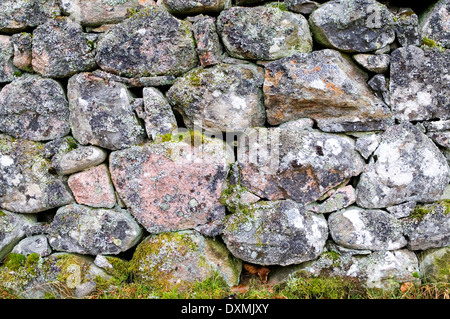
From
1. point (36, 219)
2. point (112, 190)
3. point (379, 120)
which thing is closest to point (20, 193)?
point (36, 219)

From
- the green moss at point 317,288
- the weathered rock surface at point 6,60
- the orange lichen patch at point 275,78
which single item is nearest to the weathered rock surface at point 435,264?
the green moss at point 317,288

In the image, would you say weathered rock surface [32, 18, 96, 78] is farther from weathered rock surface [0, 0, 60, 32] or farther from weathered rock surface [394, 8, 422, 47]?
weathered rock surface [394, 8, 422, 47]

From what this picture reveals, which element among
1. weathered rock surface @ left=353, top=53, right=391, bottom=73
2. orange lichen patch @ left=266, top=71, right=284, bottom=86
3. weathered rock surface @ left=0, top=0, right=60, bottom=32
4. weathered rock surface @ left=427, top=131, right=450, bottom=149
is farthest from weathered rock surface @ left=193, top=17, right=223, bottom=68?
weathered rock surface @ left=427, top=131, right=450, bottom=149

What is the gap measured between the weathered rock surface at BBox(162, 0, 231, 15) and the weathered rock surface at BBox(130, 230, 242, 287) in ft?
6.04

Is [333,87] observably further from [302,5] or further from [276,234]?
[276,234]

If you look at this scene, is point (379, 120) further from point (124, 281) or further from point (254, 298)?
point (124, 281)

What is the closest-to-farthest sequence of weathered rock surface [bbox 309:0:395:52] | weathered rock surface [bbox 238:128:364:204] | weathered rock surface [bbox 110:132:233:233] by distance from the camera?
weathered rock surface [bbox 309:0:395:52] → weathered rock surface [bbox 238:128:364:204] → weathered rock surface [bbox 110:132:233:233]

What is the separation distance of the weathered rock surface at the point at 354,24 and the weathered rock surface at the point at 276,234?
1.32 metres

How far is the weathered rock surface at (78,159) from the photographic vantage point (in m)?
3.02

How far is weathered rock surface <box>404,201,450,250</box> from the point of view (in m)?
2.84

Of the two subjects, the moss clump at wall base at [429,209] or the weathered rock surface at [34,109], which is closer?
the moss clump at wall base at [429,209]

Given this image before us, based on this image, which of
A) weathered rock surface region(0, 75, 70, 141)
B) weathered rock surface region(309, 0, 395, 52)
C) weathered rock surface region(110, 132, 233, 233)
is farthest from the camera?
weathered rock surface region(0, 75, 70, 141)

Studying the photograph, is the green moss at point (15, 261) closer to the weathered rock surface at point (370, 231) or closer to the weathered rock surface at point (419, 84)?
the weathered rock surface at point (370, 231)

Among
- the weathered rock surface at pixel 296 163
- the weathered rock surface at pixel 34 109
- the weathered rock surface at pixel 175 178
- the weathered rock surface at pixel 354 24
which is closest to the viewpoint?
the weathered rock surface at pixel 354 24
